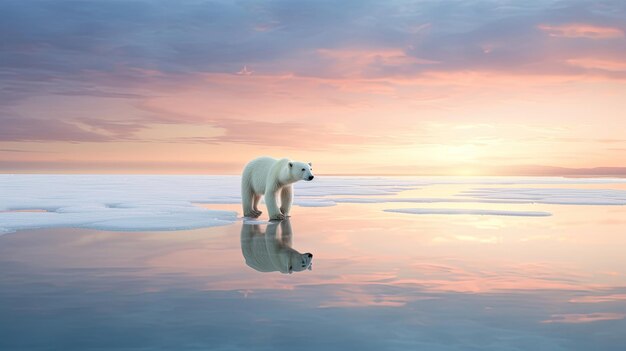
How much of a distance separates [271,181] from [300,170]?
0.76 metres

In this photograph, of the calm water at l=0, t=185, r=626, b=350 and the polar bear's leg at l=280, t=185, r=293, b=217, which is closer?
the calm water at l=0, t=185, r=626, b=350

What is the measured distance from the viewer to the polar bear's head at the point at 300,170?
10188 mm

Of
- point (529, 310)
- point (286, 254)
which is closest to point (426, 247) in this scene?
point (286, 254)

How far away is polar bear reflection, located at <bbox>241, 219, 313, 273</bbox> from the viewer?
17.6ft

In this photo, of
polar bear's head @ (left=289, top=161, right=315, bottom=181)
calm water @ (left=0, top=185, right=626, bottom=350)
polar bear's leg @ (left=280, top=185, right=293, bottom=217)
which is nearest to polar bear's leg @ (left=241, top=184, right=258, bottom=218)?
polar bear's leg @ (left=280, top=185, right=293, bottom=217)

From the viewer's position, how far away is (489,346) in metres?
3.04

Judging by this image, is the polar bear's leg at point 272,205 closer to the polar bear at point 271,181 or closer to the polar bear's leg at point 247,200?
the polar bear at point 271,181

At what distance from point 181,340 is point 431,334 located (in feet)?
4.82

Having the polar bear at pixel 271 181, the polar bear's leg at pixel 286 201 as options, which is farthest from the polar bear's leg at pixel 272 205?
the polar bear's leg at pixel 286 201

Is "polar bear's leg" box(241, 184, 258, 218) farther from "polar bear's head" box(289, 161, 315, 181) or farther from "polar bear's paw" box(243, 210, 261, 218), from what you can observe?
"polar bear's head" box(289, 161, 315, 181)

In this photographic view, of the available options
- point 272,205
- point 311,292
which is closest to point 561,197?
point 272,205

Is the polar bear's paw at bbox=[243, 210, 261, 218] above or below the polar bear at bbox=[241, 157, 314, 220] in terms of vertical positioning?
below

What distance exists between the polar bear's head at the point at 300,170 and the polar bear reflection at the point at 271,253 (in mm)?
1713

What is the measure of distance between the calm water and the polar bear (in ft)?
9.06
